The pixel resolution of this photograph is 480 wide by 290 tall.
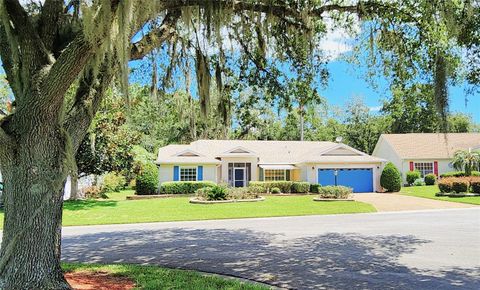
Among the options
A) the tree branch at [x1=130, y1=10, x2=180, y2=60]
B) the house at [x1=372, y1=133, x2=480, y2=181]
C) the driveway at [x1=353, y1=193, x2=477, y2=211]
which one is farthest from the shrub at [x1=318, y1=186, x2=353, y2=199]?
the tree branch at [x1=130, y1=10, x2=180, y2=60]

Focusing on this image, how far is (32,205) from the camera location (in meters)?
4.89

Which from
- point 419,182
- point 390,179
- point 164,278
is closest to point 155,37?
point 164,278

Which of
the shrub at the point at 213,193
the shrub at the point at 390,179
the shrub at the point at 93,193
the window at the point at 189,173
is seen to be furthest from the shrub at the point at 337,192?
the shrub at the point at 93,193

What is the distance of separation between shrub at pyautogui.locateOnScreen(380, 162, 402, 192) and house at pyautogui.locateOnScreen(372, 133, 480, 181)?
4997mm

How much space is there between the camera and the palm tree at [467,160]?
28.3 meters

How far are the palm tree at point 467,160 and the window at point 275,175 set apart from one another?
41.7 ft

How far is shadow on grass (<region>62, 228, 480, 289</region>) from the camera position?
6.43 m

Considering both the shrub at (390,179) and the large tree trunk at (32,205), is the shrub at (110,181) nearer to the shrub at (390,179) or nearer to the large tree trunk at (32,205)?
the shrub at (390,179)

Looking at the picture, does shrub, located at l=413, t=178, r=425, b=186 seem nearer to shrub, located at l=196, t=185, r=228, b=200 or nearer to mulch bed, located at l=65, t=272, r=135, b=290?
shrub, located at l=196, t=185, r=228, b=200

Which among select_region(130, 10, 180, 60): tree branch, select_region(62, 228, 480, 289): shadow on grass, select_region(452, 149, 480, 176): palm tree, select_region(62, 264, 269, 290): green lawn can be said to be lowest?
select_region(62, 228, 480, 289): shadow on grass

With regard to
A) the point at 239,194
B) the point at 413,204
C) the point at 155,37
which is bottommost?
the point at 413,204

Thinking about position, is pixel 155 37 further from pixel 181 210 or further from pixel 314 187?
pixel 314 187

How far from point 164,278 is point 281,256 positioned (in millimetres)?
2895

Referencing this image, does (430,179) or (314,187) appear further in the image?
(430,179)
